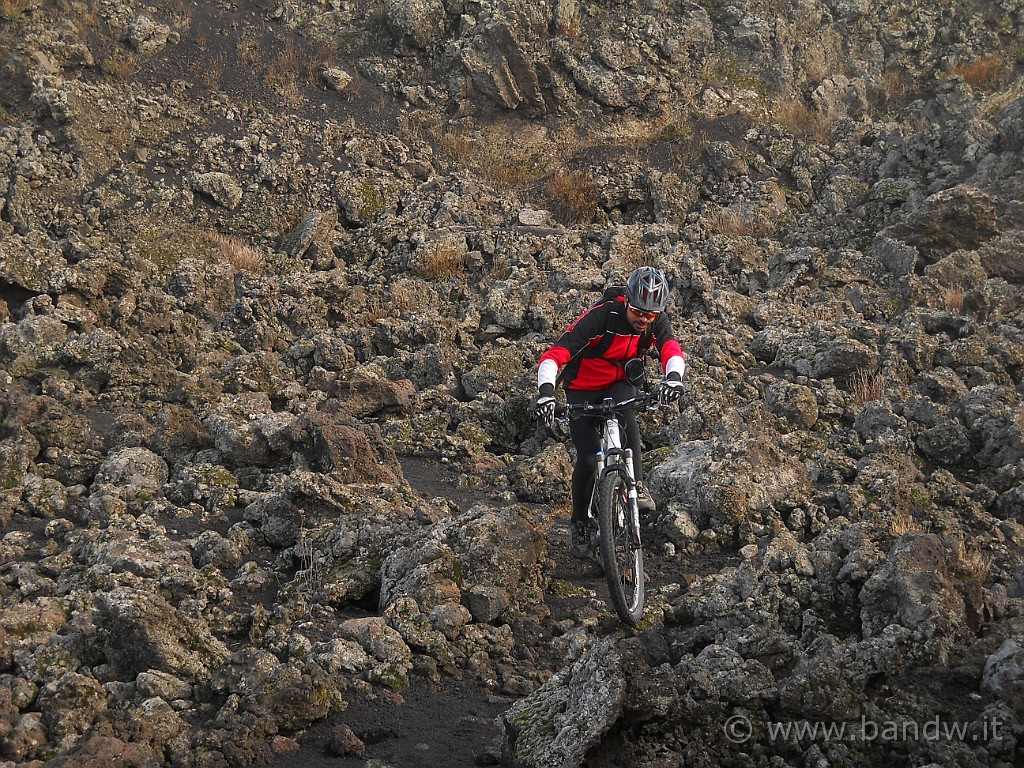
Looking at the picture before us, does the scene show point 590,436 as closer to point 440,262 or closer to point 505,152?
point 440,262

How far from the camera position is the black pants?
5.47 meters

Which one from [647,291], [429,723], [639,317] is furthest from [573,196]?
[429,723]

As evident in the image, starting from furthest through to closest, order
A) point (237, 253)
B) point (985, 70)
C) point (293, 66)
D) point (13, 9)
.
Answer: point (985, 70) → point (293, 66) → point (13, 9) → point (237, 253)

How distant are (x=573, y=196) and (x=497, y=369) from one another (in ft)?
18.9

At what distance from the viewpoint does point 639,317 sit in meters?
5.23

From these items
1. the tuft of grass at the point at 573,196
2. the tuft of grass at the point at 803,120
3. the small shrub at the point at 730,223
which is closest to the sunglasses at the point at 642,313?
the small shrub at the point at 730,223

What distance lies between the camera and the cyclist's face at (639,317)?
5.21 metres

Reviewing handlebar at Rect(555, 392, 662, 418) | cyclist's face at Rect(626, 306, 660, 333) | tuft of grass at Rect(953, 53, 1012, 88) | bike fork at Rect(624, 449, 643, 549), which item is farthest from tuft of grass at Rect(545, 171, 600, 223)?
bike fork at Rect(624, 449, 643, 549)

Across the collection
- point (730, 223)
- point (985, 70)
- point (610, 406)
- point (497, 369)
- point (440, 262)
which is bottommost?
point (497, 369)

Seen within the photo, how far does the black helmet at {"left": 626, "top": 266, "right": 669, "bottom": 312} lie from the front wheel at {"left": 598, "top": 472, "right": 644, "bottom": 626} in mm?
1008

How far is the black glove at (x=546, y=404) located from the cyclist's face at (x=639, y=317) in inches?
25.3

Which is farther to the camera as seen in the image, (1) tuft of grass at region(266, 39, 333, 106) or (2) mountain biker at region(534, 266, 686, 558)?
(1) tuft of grass at region(266, 39, 333, 106)

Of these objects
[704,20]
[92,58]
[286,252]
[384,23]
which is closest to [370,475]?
[286,252]

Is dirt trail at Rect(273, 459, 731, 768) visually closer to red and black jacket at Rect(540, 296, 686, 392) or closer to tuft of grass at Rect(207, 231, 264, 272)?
red and black jacket at Rect(540, 296, 686, 392)
